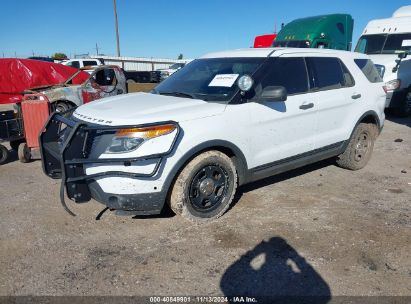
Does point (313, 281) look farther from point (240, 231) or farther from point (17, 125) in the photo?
point (17, 125)

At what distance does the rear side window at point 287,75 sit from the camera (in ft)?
13.3

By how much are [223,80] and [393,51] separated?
820 cm

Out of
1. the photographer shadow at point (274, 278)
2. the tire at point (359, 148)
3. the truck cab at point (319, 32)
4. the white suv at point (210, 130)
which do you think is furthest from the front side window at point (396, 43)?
the photographer shadow at point (274, 278)

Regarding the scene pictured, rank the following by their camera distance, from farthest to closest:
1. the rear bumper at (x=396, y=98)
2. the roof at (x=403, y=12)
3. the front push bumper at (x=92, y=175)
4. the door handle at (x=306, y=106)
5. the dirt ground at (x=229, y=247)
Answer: the roof at (x=403, y=12) → the rear bumper at (x=396, y=98) → the door handle at (x=306, y=106) → the front push bumper at (x=92, y=175) → the dirt ground at (x=229, y=247)

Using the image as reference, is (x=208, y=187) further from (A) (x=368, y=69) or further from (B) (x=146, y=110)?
(A) (x=368, y=69)

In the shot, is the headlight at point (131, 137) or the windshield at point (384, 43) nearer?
the headlight at point (131, 137)

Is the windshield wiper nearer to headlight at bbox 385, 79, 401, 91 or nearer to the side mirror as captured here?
the side mirror

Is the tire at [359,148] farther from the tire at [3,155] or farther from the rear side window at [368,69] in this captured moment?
the tire at [3,155]

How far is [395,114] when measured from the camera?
10.6 meters

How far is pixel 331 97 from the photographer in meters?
4.66

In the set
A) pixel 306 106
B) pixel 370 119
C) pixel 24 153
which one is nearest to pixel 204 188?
pixel 306 106

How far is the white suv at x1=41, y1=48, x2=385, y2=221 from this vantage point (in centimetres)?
323

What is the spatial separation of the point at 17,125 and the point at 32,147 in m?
0.55

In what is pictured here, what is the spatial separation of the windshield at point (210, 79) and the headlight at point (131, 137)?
0.88 metres
